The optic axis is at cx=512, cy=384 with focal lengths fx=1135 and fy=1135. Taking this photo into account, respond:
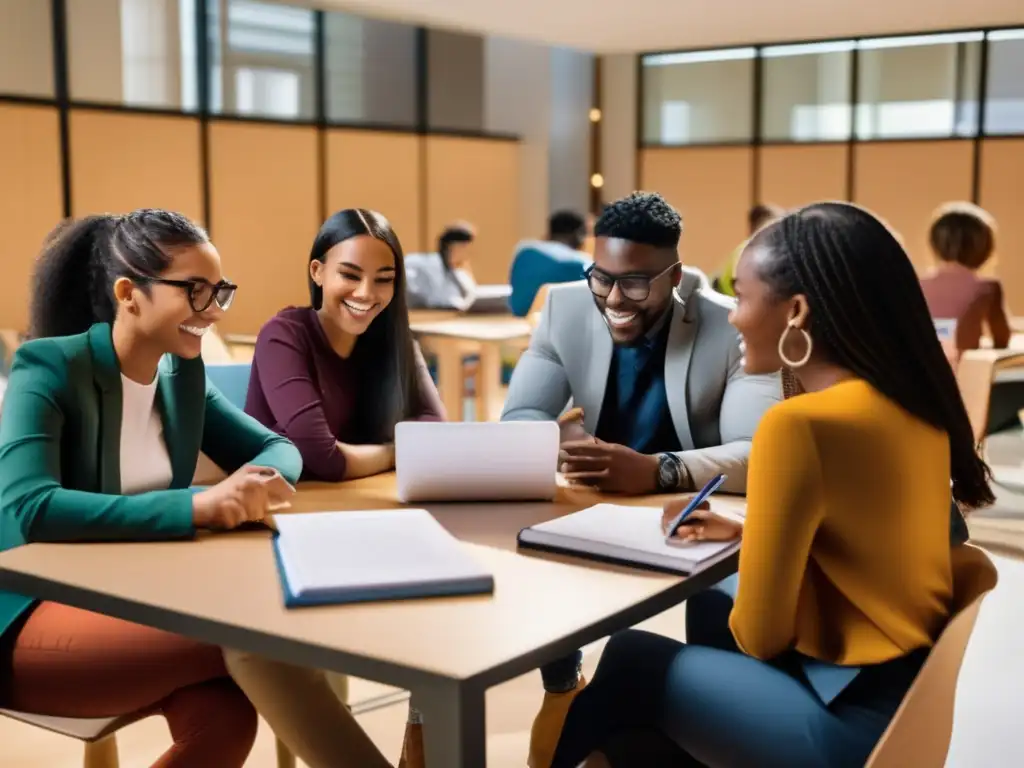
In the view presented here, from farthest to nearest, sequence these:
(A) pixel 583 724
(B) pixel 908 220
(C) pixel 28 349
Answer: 1. (B) pixel 908 220
2. (C) pixel 28 349
3. (A) pixel 583 724

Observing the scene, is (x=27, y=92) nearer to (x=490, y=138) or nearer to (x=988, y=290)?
(x=490, y=138)

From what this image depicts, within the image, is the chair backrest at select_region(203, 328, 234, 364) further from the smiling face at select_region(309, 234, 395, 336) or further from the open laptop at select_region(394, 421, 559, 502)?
the open laptop at select_region(394, 421, 559, 502)

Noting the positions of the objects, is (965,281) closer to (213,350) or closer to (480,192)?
(213,350)

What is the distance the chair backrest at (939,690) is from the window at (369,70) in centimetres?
763

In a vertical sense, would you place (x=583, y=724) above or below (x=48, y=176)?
below

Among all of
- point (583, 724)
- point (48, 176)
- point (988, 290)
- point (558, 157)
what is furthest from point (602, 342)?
point (558, 157)

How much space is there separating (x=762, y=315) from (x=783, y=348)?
0.05m

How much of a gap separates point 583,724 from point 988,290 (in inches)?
164

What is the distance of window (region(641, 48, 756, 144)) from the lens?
10055 millimetres

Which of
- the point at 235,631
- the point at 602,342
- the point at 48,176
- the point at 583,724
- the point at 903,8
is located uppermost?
the point at 903,8

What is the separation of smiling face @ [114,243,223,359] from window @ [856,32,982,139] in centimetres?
871

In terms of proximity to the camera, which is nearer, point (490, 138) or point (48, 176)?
point (48, 176)

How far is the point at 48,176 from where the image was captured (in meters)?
6.93

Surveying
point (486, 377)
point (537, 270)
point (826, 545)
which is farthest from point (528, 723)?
point (537, 270)
